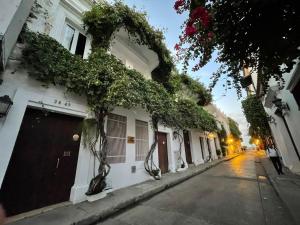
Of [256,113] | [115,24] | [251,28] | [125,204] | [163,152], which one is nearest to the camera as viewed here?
[251,28]

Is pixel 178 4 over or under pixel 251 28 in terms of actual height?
over

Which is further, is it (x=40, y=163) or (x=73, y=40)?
(x=73, y=40)

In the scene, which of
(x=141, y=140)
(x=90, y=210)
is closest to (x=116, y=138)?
(x=141, y=140)

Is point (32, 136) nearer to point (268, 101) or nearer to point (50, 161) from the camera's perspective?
point (50, 161)

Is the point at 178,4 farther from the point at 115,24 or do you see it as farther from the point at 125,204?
the point at 125,204

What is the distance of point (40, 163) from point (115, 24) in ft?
18.6

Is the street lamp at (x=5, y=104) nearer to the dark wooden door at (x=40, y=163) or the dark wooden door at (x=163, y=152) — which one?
the dark wooden door at (x=40, y=163)

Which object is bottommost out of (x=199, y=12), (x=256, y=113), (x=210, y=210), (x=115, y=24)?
(x=210, y=210)

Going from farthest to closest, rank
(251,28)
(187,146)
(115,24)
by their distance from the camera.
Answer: (187,146) → (115,24) → (251,28)

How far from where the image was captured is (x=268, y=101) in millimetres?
8852

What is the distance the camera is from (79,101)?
5.34 meters

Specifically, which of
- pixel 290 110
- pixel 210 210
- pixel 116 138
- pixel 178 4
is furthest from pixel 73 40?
pixel 290 110

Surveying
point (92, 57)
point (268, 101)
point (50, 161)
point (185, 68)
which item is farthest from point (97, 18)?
point (268, 101)

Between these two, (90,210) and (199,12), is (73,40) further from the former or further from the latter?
(90,210)
